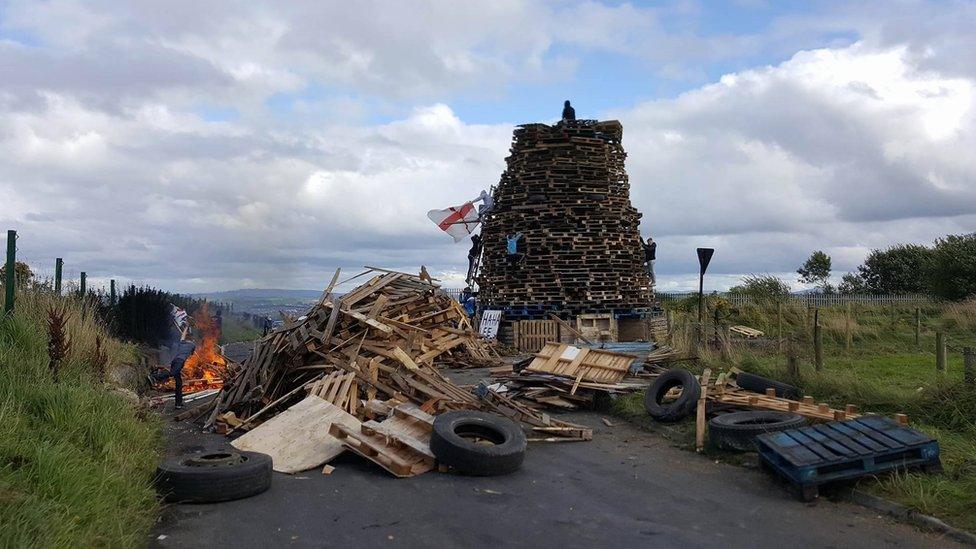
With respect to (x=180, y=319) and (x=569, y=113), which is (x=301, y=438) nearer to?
(x=180, y=319)

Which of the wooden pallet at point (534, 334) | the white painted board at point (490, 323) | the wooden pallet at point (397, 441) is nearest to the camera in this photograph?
the wooden pallet at point (397, 441)

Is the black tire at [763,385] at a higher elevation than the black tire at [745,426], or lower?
higher

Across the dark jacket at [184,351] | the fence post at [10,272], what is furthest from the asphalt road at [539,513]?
the dark jacket at [184,351]

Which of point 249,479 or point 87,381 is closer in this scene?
point 249,479

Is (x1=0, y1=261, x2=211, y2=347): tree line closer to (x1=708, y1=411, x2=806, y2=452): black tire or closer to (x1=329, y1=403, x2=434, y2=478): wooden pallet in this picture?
(x1=329, y1=403, x2=434, y2=478): wooden pallet

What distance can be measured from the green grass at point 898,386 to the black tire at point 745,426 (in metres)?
0.22

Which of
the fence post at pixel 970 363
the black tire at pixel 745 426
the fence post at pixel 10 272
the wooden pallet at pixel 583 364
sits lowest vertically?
the black tire at pixel 745 426

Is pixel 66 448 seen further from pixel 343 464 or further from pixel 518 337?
pixel 518 337

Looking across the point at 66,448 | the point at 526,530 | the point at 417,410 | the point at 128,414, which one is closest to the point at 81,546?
the point at 66,448

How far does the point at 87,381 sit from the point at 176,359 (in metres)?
4.99

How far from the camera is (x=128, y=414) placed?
908 cm

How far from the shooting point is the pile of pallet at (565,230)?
27.2 meters

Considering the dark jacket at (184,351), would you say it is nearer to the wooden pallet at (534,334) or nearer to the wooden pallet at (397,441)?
the wooden pallet at (397,441)

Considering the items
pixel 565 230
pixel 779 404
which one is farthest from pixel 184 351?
pixel 565 230
